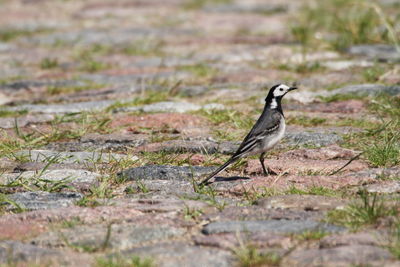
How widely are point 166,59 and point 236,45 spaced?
3.44 feet

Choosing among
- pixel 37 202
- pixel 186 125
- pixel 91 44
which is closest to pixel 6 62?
pixel 91 44

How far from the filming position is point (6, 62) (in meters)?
8.43

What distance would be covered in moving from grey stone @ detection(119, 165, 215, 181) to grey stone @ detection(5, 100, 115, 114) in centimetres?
179

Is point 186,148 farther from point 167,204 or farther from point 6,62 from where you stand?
point 6,62

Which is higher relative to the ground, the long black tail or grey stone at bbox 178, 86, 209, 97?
the long black tail

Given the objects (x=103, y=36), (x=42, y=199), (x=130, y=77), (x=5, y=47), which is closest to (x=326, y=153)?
(x=42, y=199)

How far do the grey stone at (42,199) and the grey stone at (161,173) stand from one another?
46 centimetres

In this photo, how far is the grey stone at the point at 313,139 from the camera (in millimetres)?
5113

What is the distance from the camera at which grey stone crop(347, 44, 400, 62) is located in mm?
7639

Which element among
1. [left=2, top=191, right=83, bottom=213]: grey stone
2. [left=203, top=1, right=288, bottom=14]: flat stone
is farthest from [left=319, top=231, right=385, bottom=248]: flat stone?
[left=203, top=1, right=288, bottom=14]: flat stone

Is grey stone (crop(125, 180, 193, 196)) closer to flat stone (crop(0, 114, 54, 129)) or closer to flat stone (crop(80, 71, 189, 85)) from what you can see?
flat stone (crop(0, 114, 54, 129))

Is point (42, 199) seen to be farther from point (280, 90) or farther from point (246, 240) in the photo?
point (280, 90)

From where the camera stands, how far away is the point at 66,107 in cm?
639

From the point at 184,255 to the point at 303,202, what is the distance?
89 centimetres
